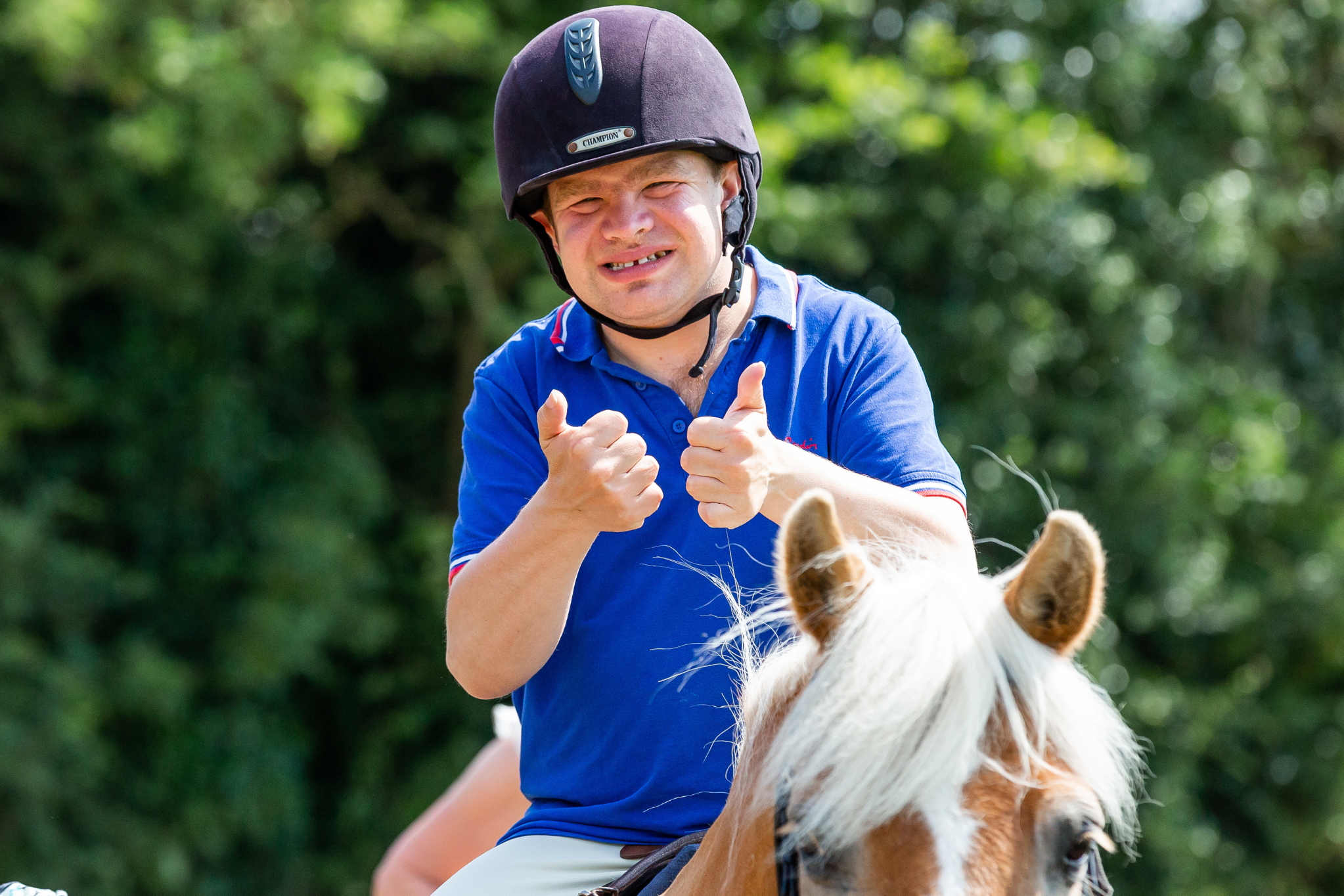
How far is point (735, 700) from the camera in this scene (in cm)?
207

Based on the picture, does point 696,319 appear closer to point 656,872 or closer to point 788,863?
point 656,872

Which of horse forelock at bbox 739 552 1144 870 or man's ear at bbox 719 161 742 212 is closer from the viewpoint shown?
horse forelock at bbox 739 552 1144 870

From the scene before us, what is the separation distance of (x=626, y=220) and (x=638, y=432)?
0.37 meters

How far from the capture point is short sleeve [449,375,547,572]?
7.22 feet

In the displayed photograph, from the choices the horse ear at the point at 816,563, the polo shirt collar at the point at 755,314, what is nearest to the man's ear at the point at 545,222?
the polo shirt collar at the point at 755,314

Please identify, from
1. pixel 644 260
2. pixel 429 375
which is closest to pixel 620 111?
pixel 644 260

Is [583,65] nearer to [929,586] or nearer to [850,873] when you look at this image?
[929,586]

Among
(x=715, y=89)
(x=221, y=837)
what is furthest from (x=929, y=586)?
(x=221, y=837)

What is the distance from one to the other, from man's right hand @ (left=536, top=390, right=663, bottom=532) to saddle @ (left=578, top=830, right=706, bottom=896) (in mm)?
505

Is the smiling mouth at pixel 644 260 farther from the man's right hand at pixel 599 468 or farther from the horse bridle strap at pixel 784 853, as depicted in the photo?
the horse bridle strap at pixel 784 853

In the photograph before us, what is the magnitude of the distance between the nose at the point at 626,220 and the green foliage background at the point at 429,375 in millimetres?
4811

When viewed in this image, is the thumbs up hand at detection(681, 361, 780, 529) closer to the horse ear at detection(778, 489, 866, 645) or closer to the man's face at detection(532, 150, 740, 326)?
the horse ear at detection(778, 489, 866, 645)

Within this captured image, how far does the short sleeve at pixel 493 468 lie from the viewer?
220 centimetres

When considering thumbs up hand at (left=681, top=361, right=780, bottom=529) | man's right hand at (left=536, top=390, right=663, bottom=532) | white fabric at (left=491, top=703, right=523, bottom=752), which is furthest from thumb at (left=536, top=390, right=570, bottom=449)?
white fabric at (left=491, top=703, right=523, bottom=752)
